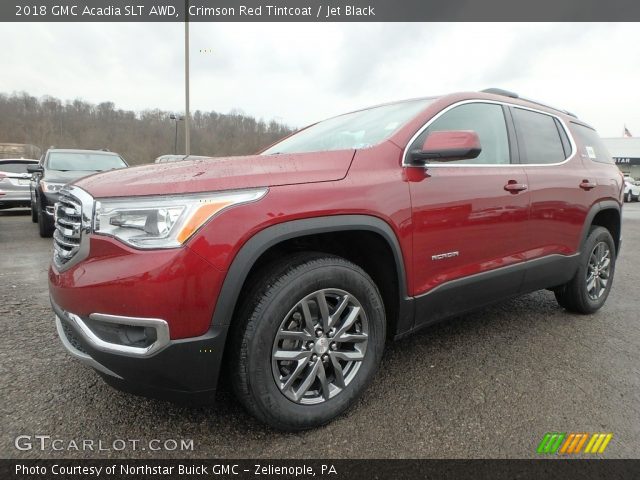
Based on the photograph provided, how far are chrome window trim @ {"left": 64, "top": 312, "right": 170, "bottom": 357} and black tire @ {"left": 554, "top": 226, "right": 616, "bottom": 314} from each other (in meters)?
3.25

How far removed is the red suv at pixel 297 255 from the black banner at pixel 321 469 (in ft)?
0.71

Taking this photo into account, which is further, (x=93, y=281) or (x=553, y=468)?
(x=553, y=468)

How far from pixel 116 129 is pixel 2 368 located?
44.9m

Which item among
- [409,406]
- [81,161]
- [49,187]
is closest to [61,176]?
[49,187]

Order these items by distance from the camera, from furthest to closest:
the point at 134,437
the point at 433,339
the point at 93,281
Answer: the point at 433,339
the point at 134,437
the point at 93,281

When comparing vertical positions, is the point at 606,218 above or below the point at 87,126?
below

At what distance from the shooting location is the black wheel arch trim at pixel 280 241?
1624mm

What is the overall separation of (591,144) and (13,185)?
441 inches

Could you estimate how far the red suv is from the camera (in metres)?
1.58

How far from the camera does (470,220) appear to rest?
2.40 meters

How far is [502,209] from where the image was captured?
8.48 ft

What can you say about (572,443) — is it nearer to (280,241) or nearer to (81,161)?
(280,241)

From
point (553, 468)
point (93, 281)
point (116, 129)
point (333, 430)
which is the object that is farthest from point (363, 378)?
point (116, 129)

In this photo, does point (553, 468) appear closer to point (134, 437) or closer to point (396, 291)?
point (396, 291)
